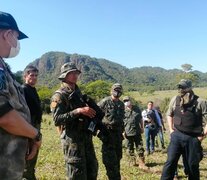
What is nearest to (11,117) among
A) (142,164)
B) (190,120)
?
(190,120)

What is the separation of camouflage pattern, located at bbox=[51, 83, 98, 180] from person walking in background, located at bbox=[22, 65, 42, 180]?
1021 millimetres

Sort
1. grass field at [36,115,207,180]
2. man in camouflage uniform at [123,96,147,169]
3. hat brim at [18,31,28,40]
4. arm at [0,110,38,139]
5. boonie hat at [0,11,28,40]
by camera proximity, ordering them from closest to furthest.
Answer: arm at [0,110,38,139] → boonie hat at [0,11,28,40] → hat brim at [18,31,28,40] → grass field at [36,115,207,180] → man in camouflage uniform at [123,96,147,169]

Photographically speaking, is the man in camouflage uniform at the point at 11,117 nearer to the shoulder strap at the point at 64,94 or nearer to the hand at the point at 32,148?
the hand at the point at 32,148

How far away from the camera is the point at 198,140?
20.6 ft

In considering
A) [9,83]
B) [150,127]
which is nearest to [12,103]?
[9,83]

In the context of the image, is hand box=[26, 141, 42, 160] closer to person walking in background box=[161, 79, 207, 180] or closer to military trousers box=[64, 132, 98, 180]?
military trousers box=[64, 132, 98, 180]

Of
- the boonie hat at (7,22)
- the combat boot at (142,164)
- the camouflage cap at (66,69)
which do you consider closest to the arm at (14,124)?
the boonie hat at (7,22)

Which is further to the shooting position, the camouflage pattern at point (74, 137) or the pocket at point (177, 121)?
the pocket at point (177, 121)

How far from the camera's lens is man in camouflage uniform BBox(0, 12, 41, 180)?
240cm

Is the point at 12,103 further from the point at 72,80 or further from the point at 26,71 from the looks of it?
the point at 26,71

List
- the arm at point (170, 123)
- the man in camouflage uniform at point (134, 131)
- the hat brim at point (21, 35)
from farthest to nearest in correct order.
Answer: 1. the man in camouflage uniform at point (134, 131)
2. the arm at point (170, 123)
3. the hat brim at point (21, 35)

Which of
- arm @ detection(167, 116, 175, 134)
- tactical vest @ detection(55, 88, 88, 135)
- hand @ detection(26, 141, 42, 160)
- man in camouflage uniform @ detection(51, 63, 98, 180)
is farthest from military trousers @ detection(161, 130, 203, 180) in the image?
hand @ detection(26, 141, 42, 160)

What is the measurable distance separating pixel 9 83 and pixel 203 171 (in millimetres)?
8043

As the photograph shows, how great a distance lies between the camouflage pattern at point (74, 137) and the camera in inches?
192
